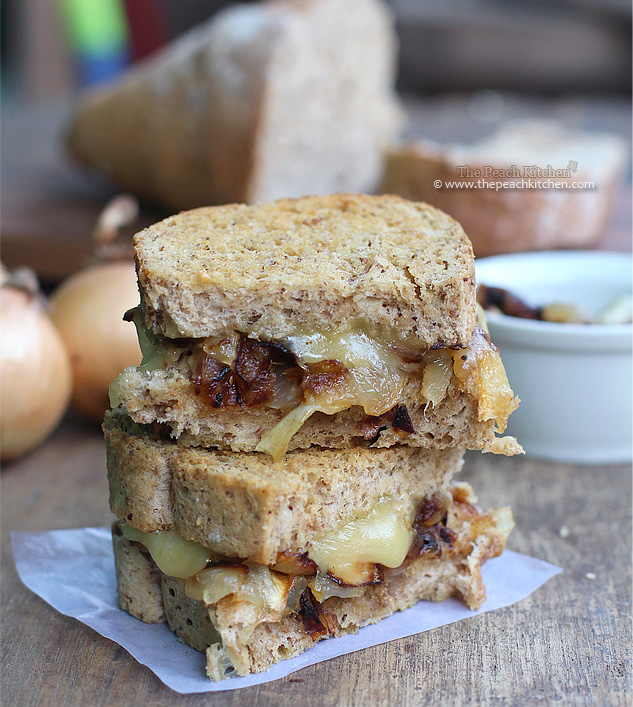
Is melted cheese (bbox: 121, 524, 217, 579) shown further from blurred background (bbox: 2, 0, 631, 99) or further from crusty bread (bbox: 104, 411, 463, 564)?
blurred background (bbox: 2, 0, 631, 99)

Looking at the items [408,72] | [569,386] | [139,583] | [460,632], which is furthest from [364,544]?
[408,72]

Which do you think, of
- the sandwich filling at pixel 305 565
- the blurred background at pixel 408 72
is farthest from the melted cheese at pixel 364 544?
the blurred background at pixel 408 72

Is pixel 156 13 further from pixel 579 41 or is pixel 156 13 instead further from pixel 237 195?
pixel 237 195

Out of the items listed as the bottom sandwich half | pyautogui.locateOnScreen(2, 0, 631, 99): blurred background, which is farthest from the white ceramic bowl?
pyautogui.locateOnScreen(2, 0, 631, 99): blurred background

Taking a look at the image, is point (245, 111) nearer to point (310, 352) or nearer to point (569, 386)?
point (569, 386)

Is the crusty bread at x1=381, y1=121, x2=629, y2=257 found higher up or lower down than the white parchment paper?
higher up
